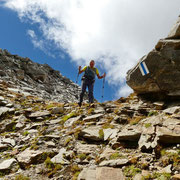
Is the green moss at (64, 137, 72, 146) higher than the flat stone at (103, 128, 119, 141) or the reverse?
the reverse

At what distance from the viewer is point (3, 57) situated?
38.0 meters

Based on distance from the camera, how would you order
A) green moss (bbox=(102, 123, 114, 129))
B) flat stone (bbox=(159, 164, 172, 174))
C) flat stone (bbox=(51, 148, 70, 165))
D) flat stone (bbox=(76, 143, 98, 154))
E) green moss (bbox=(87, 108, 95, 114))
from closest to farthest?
flat stone (bbox=(159, 164, 172, 174)) → flat stone (bbox=(51, 148, 70, 165)) → flat stone (bbox=(76, 143, 98, 154)) → green moss (bbox=(102, 123, 114, 129)) → green moss (bbox=(87, 108, 95, 114))

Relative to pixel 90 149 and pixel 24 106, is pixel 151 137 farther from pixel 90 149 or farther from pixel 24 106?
pixel 24 106

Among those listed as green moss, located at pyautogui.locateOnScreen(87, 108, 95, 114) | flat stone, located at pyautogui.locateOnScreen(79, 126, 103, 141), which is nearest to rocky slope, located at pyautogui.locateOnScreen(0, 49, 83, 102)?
green moss, located at pyautogui.locateOnScreen(87, 108, 95, 114)

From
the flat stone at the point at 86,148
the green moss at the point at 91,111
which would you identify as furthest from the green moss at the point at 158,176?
the green moss at the point at 91,111

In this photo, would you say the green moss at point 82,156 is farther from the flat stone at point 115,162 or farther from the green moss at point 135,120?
the green moss at point 135,120

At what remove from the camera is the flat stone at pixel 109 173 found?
530 centimetres

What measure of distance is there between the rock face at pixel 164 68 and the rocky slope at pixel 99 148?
→ 107cm

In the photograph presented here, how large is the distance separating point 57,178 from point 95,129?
4002mm

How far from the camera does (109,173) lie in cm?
549

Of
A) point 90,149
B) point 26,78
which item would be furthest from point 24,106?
point 26,78

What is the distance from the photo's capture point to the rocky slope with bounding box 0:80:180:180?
5.58 metres

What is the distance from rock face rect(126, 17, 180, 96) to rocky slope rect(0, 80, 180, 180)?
1.07m

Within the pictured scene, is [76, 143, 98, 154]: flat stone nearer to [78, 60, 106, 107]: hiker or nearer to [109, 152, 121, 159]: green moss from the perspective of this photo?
[109, 152, 121, 159]: green moss
